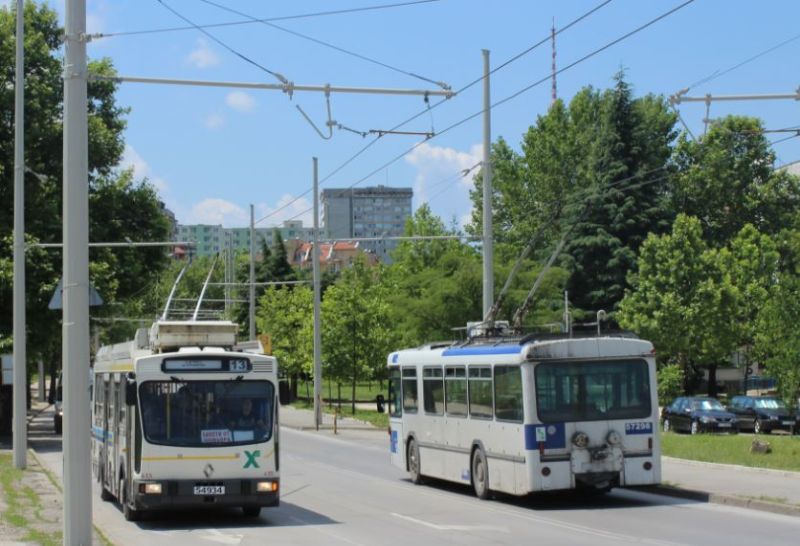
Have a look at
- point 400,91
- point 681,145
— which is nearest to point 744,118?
point 681,145

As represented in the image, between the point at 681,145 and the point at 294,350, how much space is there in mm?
28486

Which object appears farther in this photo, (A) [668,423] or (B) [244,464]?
(A) [668,423]

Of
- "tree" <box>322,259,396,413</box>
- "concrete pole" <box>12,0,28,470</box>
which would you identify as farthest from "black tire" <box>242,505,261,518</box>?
"tree" <box>322,259,396,413</box>

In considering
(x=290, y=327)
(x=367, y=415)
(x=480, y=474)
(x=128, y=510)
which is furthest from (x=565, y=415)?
(x=290, y=327)

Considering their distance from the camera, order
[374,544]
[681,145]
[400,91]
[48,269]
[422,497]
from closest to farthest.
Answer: [374,544]
[400,91]
[422,497]
[48,269]
[681,145]

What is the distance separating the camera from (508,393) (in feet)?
65.9

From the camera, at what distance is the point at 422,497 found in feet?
72.4

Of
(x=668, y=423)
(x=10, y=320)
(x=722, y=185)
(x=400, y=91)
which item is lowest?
(x=668, y=423)

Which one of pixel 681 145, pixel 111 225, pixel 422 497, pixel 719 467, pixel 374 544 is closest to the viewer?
pixel 374 544

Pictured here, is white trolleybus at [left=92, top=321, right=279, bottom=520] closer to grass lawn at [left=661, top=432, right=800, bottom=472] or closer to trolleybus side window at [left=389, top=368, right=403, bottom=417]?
trolleybus side window at [left=389, top=368, right=403, bottom=417]

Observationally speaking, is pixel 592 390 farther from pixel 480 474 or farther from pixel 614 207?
pixel 614 207

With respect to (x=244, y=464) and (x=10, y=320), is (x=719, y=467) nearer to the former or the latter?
(x=244, y=464)

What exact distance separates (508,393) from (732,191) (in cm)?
6092

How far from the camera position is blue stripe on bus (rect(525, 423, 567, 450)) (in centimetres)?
1909
